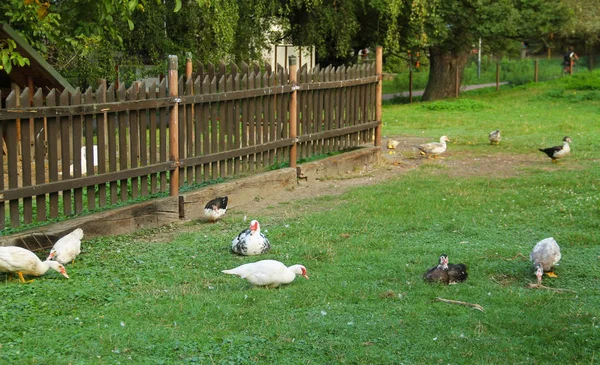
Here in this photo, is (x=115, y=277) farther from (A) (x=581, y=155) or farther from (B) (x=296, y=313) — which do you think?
(A) (x=581, y=155)

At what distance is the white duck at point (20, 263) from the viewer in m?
7.32

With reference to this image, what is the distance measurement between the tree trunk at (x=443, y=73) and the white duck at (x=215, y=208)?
21.7m

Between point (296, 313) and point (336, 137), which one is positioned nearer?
point (296, 313)

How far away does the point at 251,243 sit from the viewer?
28.0 feet

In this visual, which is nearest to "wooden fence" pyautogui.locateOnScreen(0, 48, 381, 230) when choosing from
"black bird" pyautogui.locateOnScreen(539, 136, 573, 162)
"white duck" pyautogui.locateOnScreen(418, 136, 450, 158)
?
"white duck" pyautogui.locateOnScreen(418, 136, 450, 158)

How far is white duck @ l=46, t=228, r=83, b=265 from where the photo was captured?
7.95 meters

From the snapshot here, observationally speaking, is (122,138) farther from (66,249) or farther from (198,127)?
(66,249)

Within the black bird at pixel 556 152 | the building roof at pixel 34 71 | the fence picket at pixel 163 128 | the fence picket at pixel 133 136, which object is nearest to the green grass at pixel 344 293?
the fence picket at pixel 133 136

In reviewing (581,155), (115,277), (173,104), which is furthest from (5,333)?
(581,155)

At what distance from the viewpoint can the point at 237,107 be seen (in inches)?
477

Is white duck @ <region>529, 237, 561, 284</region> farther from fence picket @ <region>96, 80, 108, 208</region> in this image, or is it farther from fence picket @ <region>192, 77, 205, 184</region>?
fence picket @ <region>192, 77, 205, 184</region>

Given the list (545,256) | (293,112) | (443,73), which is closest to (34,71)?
(293,112)

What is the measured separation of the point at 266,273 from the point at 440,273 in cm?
154

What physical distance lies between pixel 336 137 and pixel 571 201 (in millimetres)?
4898
